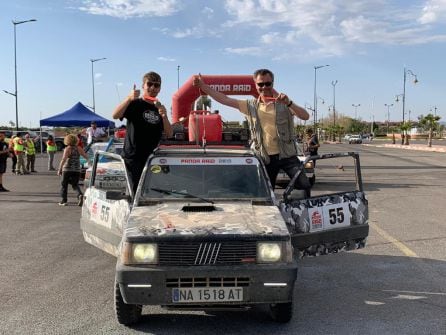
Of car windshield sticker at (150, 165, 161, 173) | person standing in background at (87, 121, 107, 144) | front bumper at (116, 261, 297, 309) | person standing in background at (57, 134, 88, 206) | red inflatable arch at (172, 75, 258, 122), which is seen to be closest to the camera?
front bumper at (116, 261, 297, 309)

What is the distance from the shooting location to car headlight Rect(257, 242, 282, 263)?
4086 millimetres

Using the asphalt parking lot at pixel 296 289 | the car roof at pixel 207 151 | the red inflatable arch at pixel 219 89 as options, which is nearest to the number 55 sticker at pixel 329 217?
the asphalt parking lot at pixel 296 289

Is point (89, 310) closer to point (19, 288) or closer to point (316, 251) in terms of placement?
point (19, 288)

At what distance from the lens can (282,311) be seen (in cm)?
439

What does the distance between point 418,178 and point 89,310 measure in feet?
54.4

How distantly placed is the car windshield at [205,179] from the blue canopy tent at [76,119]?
18684 mm

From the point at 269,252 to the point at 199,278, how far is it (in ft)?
1.94

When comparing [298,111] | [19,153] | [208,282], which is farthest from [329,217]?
[19,153]

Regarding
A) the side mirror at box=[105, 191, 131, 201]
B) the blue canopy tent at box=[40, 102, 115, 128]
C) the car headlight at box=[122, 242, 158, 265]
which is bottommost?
the car headlight at box=[122, 242, 158, 265]

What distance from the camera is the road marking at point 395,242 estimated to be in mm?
7086

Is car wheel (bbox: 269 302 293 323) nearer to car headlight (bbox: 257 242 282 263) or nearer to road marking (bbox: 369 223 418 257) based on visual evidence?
car headlight (bbox: 257 242 282 263)

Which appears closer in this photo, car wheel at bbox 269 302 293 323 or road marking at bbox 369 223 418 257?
car wheel at bbox 269 302 293 323

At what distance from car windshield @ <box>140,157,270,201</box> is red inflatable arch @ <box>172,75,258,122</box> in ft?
27.7

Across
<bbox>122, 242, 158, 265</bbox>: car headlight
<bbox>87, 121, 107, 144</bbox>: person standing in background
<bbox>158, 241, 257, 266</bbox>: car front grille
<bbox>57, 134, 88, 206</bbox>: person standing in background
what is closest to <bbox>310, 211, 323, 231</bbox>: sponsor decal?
<bbox>158, 241, 257, 266</bbox>: car front grille
